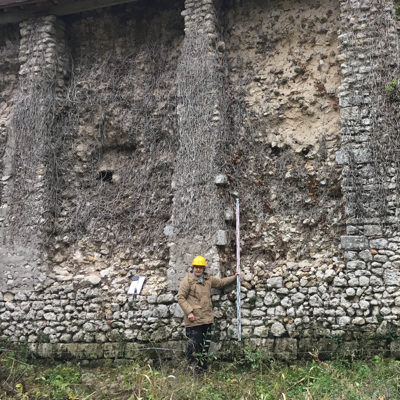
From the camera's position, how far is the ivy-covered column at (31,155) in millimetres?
9328

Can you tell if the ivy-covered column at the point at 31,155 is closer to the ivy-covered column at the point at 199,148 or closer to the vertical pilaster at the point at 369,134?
the ivy-covered column at the point at 199,148

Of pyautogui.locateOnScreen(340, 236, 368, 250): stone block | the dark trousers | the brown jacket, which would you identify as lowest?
the dark trousers

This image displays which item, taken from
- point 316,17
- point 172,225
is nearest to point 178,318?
point 172,225

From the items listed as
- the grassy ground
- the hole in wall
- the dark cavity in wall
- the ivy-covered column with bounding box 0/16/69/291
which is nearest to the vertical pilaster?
the grassy ground

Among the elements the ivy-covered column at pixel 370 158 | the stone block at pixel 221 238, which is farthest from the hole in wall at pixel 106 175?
the ivy-covered column at pixel 370 158

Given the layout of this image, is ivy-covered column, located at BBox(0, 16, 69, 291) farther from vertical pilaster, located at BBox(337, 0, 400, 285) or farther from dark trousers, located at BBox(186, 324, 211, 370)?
vertical pilaster, located at BBox(337, 0, 400, 285)

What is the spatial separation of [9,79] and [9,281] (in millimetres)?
3811

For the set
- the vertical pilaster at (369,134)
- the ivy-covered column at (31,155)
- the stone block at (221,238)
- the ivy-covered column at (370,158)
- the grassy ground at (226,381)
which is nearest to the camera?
the grassy ground at (226,381)

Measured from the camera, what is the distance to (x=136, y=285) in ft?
28.4

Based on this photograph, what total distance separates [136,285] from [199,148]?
2267 mm

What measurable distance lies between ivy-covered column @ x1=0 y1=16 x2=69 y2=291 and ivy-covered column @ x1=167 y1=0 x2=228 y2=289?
89.7 inches

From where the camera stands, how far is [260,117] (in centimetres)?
900

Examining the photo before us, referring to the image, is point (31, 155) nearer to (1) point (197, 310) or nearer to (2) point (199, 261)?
(2) point (199, 261)

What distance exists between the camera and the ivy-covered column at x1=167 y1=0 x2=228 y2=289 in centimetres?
839
